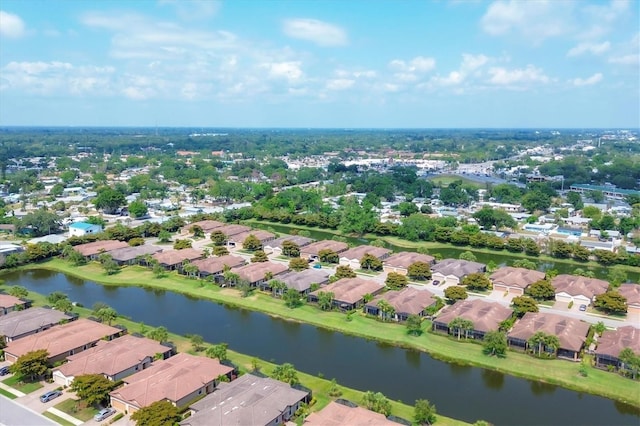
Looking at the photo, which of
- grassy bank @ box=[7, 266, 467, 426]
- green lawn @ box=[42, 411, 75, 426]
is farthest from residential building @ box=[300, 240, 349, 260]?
green lawn @ box=[42, 411, 75, 426]

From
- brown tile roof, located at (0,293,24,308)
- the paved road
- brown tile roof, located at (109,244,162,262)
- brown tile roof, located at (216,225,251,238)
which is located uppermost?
brown tile roof, located at (216,225,251,238)

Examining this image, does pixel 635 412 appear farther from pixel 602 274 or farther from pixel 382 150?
pixel 382 150

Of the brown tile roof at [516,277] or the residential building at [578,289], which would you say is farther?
the brown tile roof at [516,277]

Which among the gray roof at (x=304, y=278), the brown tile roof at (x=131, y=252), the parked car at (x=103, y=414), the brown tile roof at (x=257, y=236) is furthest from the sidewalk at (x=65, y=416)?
the brown tile roof at (x=257, y=236)

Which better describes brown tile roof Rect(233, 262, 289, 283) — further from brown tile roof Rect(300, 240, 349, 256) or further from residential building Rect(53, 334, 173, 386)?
residential building Rect(53, 334, 173, 386)

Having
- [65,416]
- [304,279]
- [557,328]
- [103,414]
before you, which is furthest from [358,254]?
[65,416]

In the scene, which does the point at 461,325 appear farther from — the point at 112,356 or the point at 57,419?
the point at 57,419

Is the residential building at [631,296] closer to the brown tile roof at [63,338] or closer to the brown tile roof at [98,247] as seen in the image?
the brown tile roof at [63,338]

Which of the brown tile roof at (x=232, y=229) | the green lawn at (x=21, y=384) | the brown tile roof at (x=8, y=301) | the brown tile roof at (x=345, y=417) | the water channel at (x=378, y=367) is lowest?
the water channel at (x=378, y=367)
